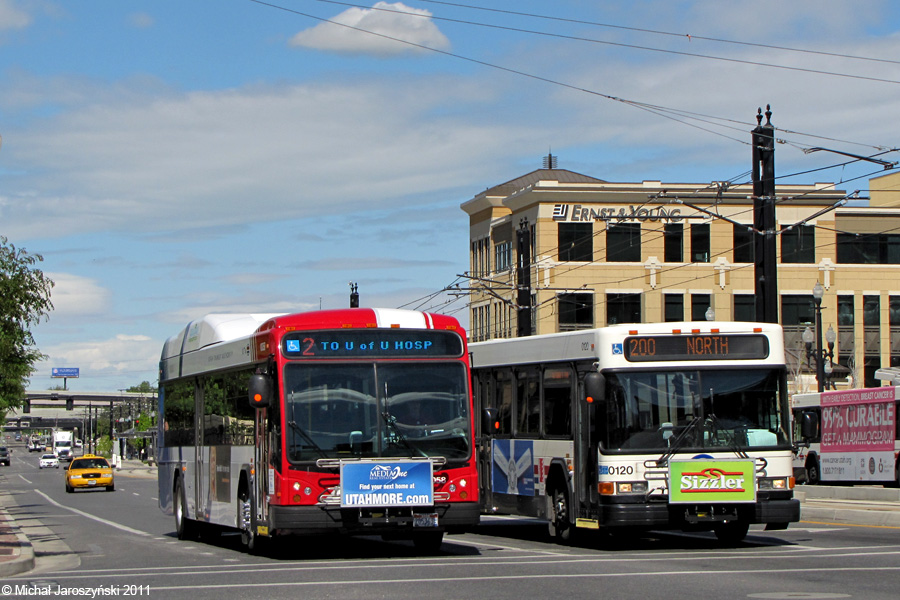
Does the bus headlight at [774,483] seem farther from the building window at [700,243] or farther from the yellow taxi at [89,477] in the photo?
the building window at [700,243]

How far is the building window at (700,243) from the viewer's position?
237 feet

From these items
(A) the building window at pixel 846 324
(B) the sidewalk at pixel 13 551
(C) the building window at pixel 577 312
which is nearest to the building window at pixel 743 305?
(A) the building window at pixel 846 324

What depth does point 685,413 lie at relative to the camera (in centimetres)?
1647

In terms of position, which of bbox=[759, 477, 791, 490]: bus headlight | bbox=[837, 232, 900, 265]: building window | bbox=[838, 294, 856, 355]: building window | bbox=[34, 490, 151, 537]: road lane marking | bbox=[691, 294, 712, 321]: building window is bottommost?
bbox=[34, 490, 151, 537]: road lane marking

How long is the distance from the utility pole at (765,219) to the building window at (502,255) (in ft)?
→ 157

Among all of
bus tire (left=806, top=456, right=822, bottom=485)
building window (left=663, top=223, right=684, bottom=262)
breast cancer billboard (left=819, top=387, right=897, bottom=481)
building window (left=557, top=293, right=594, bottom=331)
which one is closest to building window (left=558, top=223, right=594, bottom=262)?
building window (left=557, top=293, right=594, bottom=331)

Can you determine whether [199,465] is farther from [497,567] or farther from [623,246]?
[623,246]

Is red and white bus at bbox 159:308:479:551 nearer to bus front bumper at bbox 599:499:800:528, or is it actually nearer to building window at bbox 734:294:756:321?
bus front bumper at bbox 599:499:800:528

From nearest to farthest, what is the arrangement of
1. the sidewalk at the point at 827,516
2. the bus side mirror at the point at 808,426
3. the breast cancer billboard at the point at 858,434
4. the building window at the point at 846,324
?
1. the sidewalk at the point at 827,516
2. the bus side mirror at the point at 808,426
3. the breast cancer billboard at the point at 858,434
4. the building window at the point at 846,324

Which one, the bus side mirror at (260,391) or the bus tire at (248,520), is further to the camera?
the bus tire at (248,520)

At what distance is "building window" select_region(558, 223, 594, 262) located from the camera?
234ft

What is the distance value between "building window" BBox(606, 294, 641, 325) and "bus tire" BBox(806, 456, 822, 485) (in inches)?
1154

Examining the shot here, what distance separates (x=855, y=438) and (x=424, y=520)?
26.2 m

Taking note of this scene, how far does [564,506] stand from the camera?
17.9m
